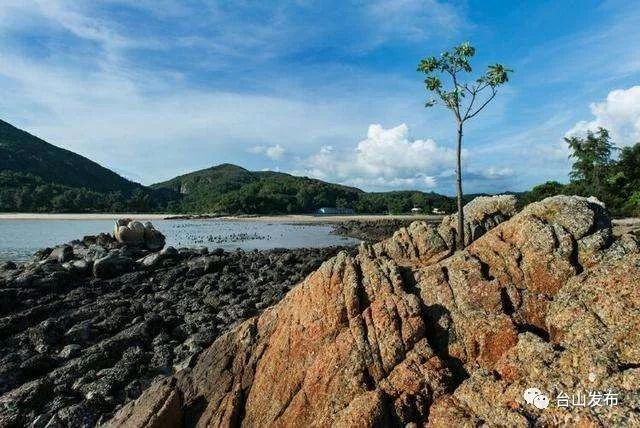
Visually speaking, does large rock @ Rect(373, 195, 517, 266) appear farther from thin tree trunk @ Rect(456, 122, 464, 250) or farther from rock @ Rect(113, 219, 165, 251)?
rock @ Rect(113, 219, 165, 251)

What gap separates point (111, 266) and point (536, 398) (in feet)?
116

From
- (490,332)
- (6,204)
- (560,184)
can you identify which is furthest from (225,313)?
(6,204)

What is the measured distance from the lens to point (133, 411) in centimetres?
1152

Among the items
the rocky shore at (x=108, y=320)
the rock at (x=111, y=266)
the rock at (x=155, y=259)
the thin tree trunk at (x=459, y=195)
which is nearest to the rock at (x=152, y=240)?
the rocky shore at (x=108, y=320)

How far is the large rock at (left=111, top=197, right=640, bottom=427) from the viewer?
8.48 m

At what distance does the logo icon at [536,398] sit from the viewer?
26.0ft

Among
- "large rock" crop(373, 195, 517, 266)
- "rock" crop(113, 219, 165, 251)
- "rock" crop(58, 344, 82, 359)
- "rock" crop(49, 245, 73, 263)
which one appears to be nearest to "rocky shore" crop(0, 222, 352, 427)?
"rock" crop(58, 344, 82, 359)

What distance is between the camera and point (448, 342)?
10.6 metres

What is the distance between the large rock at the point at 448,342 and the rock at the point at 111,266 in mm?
26982

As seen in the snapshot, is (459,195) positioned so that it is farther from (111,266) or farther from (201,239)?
(201,239)

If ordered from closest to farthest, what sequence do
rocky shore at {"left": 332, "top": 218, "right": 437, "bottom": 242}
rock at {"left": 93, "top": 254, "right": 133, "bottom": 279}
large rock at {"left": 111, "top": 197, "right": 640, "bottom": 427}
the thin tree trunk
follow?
large rock at {"left": 111, "top": 197, "right": 640, "bottom": 427}, the thin tree trunk, rock at {"left": 93, "top": 254, "right": 133, "bottom": 279}, rocky shore at {"left": 332, "top": 218, "right": 437, "bottom": 242}

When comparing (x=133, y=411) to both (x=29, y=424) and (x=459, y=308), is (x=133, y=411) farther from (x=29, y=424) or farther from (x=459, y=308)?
(x=459, y=308)

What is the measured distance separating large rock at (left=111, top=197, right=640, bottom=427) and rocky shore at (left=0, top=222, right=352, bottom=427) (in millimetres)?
4370

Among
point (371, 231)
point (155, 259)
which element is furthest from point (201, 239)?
point (155, 259)
